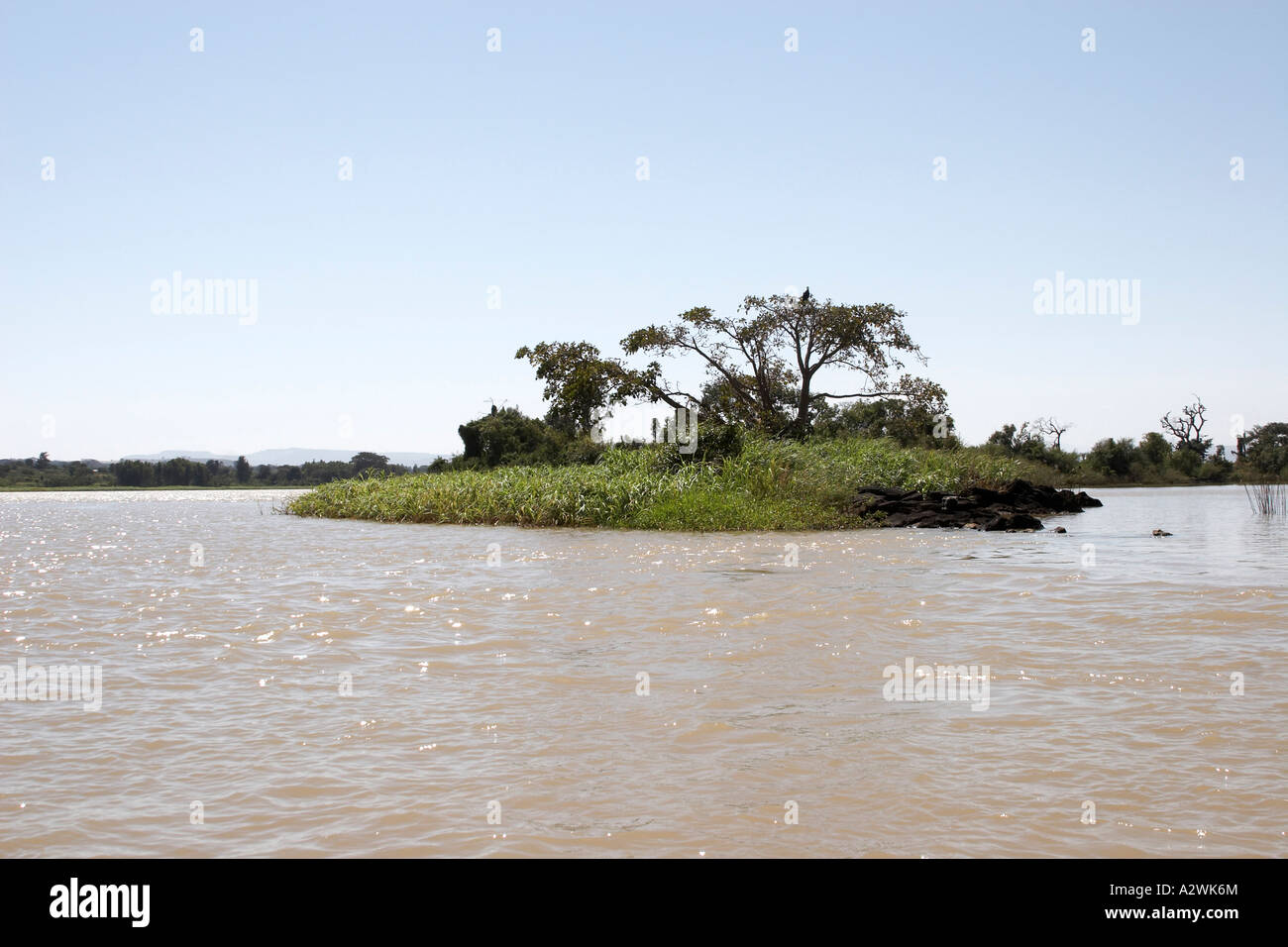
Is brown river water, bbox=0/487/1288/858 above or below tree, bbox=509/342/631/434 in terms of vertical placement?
below

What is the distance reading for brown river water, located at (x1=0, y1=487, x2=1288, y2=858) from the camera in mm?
3260

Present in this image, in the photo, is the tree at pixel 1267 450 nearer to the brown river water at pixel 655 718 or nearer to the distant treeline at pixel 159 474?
the brown river water at pixel 655 718

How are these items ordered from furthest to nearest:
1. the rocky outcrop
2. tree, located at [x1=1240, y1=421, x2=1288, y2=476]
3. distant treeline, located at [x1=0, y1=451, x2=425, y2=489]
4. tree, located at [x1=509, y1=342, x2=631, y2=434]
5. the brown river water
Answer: distant treeline, located at [x1=0, y1=451, x2=425, y2=489]
tree, located at [x1=1240, y1=421, x2=1288, y2=476]
tree, located at [x1=509, y1=342, x2=631, y2=434]
the rocky outcrop
the brown river water

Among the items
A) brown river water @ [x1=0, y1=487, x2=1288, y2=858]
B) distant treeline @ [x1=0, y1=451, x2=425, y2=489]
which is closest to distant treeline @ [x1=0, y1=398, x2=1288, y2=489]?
brown river water @ [x1=0, y1=487, x2=1288, y2=858]

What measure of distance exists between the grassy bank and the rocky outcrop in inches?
26.8

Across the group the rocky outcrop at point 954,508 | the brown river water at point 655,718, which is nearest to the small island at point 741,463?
the rocky outcrop at point 954,508

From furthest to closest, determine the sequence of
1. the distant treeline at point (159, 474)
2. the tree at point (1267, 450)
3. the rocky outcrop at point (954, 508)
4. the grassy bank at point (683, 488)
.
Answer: the distant treeline at point (159, 474) < the tree at point (1267, 450) < the rocky outcrop at point (954, 508) < the grassy bank at point (683, 488)

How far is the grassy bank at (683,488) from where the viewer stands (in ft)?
62.6

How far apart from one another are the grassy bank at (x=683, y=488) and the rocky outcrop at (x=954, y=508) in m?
0.68

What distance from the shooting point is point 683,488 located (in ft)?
67.1

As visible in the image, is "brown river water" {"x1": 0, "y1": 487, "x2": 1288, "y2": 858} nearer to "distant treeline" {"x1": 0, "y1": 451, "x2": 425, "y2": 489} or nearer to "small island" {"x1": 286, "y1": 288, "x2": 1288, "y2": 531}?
"small island" {"x1": 286, "y1": 288, "x2": 1288, "y2": 531}

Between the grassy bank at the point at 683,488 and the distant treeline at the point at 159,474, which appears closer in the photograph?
the grassy bank at the point at 683,488
